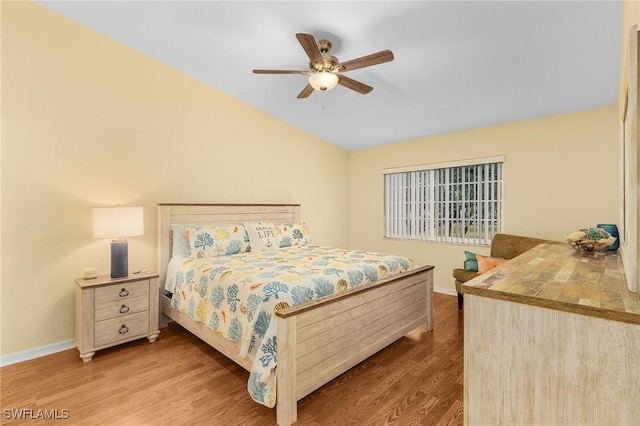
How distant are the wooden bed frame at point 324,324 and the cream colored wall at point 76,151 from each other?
0.40m

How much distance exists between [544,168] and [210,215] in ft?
12.6

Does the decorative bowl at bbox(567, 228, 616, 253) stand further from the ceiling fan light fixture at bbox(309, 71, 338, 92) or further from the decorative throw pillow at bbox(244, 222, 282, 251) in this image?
the decorative throw pillow at bbox(244, 222, 282, 251)

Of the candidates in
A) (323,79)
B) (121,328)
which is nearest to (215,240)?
(121,328)

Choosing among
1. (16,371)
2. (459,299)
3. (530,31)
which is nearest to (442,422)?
(459,299)

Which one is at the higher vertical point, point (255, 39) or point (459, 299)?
point (255, 39)

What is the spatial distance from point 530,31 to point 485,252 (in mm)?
2613

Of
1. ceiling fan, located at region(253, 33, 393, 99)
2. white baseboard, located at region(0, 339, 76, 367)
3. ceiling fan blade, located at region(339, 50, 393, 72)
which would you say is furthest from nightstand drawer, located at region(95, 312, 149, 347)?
ceiling fan blade, located at region(339, 50, 393, 72)

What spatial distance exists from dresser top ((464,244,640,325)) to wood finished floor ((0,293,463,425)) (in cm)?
102

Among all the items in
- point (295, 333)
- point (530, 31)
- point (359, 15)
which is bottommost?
point (295, 333)

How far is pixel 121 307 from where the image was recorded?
262 cm

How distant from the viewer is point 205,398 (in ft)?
6.42

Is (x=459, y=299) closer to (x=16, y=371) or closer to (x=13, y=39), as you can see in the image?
(x=16, y=371)

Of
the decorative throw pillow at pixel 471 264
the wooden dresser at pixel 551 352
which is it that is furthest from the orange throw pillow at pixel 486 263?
the wooden dresser at pixel 551 352

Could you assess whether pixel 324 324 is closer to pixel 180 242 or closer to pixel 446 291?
pixel 180 242
